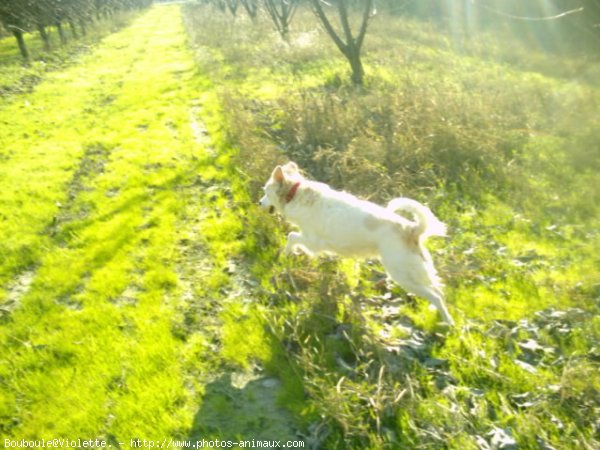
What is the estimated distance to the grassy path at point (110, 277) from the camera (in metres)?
4.30

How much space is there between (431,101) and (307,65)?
33.0 feet

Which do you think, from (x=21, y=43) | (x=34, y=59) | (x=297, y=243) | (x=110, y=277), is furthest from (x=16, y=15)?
(x=297, y=243)

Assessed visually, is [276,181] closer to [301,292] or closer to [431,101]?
[301,292]

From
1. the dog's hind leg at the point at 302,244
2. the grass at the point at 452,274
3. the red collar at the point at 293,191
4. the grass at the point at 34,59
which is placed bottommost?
the grass at the point at 452,274

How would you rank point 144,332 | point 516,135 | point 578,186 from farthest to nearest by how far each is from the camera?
point 516,135 → point 578,186 → point 144,332

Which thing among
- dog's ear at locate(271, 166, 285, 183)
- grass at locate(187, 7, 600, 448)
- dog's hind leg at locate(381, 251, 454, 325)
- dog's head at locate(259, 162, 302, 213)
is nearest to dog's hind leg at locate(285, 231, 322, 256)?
grass at locate(187, 7, 600, 448)

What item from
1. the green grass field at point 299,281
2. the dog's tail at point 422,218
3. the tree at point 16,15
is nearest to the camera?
the green grass field at point 299,281

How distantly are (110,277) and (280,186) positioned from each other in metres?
2.91

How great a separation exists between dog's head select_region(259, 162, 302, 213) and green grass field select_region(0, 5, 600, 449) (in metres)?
0.94

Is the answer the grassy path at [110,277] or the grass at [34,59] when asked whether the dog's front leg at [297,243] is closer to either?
the grassy path at [110,277]

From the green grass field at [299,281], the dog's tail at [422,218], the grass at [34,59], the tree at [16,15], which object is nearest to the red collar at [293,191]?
the green grass field at [299,281]

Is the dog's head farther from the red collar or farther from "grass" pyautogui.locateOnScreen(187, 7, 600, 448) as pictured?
"grass" pyautogui.locateOnScreen(187, 7, 600, 448)

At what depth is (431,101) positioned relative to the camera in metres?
10.0

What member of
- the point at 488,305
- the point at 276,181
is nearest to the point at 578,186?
the point at 488,305
